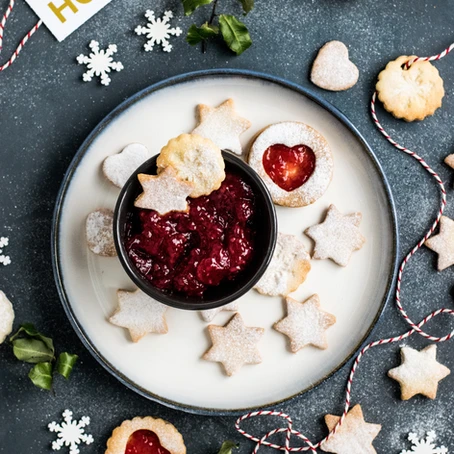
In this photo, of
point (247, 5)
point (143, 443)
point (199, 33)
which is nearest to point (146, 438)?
point (143, 443)

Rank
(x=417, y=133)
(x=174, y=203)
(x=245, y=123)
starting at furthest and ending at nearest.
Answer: (x=417, y=133), (x=245, y=123), (x=174, y=203)

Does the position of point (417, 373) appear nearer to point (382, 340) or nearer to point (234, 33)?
point (382, 340)

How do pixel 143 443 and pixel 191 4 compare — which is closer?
pixel 191 4

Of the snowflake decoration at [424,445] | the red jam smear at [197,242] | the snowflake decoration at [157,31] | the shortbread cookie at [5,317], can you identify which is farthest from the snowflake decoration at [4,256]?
the snowflake decoration at [424,445]

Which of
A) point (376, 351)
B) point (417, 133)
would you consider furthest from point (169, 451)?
point (417, 133)

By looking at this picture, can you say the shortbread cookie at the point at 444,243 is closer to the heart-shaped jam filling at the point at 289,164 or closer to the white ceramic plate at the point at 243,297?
the white ceramic plate at the point at 243,297

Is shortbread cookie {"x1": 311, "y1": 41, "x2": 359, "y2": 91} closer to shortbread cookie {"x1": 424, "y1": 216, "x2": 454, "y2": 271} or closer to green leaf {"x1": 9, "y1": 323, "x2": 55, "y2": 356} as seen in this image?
shortbread cookie {"x1": 424, "y1": 216, "x2": 454, "y2": 271}

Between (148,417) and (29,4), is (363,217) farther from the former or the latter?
(29,4)

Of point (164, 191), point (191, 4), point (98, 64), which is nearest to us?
point (164, 191)
